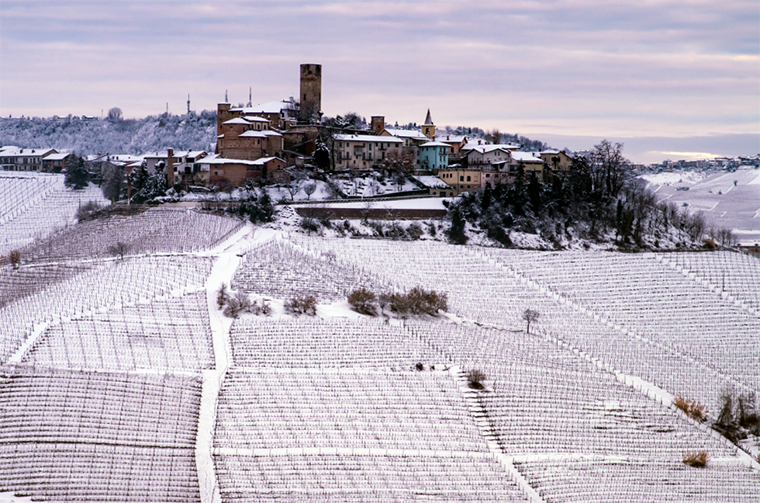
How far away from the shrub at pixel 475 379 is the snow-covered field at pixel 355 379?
32cm

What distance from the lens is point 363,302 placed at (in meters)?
47.9

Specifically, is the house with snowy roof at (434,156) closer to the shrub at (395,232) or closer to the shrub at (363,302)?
the shrub at (395,232)

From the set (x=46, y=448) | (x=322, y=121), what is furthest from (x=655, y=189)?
(x=46, y=448)

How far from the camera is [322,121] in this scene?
87750 mm

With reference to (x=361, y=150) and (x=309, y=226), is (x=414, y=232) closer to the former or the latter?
(x=309, y=226)

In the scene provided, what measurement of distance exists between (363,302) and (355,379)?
9299mm

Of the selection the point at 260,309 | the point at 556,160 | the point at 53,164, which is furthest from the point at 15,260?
the point at 556,160

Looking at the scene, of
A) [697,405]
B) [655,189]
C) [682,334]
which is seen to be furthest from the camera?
[655,189]

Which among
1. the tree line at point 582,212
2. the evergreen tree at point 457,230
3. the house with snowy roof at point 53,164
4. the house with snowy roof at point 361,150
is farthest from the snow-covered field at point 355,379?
the house with snowy roof at point 53,164

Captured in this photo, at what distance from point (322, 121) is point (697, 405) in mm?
55143

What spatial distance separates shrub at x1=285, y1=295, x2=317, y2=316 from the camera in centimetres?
4644

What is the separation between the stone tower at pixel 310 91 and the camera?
8769cm

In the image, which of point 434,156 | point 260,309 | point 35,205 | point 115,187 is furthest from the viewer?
point 434,156

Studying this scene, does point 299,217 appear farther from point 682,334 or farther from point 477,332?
point 682,334
